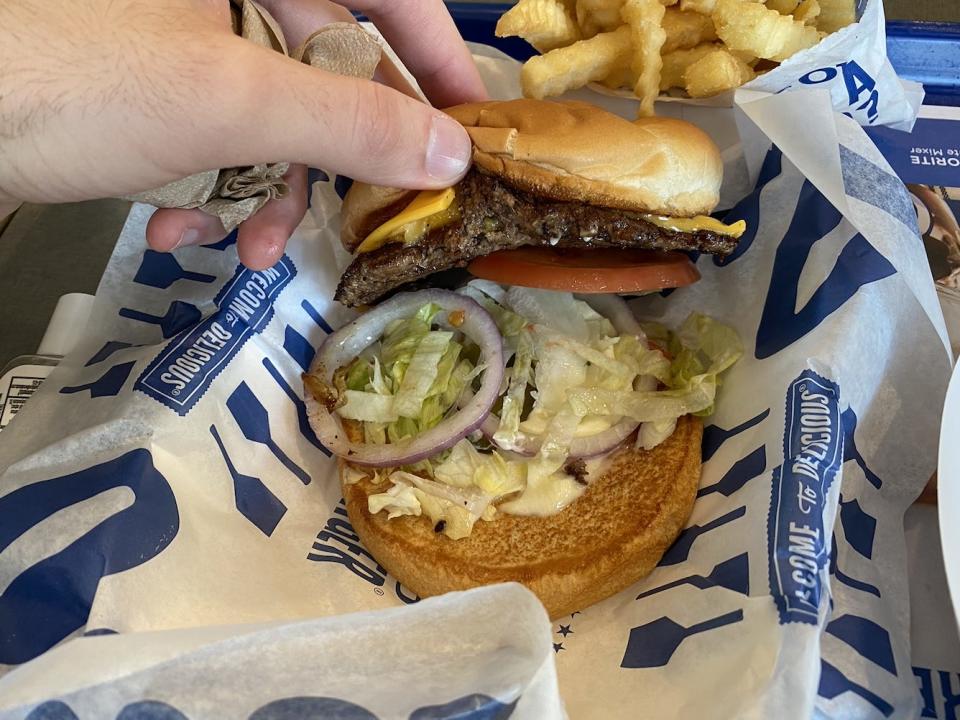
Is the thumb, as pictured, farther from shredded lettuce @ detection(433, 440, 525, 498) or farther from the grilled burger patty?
shredded lettuce @ detection(433, 440, 525, 498)

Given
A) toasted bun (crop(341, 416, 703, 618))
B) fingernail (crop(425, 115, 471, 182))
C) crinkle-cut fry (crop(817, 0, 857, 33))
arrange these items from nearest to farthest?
fingernail (crop(425, 115, 471, 182))
toasted bun (crop(341, 416, 703, 618))
crinkle-cut fry (crop(817, 0, 857, 33))

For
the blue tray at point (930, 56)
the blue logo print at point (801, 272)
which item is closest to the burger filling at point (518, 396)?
the blue logo print at point (801, 272)

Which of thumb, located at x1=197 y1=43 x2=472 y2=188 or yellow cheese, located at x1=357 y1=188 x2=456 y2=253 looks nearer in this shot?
thumb, located at x1=197 y1=43 x2=472 y2=188

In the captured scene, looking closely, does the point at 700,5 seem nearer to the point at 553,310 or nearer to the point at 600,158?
the point at 600,158

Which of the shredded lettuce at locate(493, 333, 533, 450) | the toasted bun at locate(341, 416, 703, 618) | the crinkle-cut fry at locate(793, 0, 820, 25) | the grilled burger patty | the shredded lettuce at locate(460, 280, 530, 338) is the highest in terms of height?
the crinkle-cut fry at locate(793, 0, 820, 25)

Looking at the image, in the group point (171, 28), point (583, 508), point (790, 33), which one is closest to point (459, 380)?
point (583, 508)

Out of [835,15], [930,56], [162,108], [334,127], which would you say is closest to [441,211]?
[334,127]

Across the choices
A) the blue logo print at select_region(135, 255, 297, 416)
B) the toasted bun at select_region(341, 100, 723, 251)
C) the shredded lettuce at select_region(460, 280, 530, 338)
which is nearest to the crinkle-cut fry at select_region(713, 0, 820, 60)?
the toasted bun at select_region(341, 100, 723, 251)

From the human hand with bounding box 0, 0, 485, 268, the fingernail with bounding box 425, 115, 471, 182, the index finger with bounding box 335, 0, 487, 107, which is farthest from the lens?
the index finger with bounding box 335, 0, 487, 107
